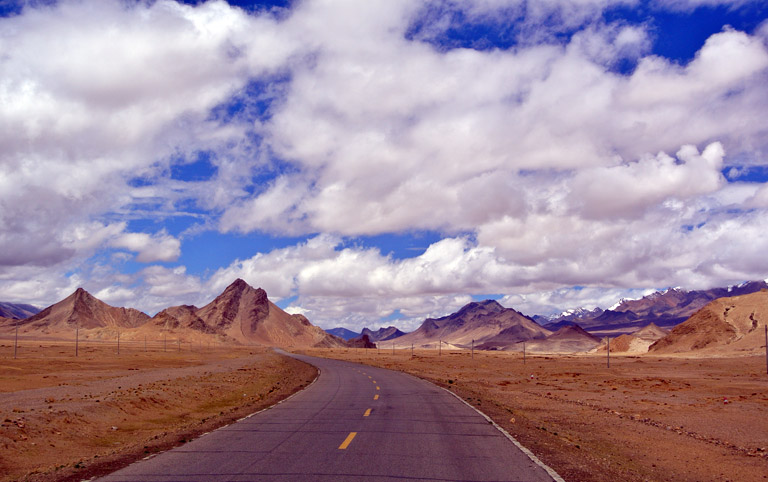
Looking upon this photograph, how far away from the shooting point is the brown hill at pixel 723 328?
103250 millimetres

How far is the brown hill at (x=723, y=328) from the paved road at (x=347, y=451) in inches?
3787

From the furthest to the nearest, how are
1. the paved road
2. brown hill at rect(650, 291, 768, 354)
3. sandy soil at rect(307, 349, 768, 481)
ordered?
brown hill at rect(650, 291, 768, 354) → sandy soil at rect(307, 349, 768, 481) → the paved road

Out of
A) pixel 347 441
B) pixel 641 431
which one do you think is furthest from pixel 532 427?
pixel 347 441

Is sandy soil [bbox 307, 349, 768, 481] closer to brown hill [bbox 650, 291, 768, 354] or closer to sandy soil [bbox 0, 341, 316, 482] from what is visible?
sandy soil [bbox 0, 341, 316, 482]

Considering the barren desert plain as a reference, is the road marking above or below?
above

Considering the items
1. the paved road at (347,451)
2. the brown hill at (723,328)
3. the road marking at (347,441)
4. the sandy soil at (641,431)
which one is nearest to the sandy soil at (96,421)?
the paved road at (347,451)

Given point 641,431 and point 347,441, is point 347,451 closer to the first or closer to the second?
point 347,441

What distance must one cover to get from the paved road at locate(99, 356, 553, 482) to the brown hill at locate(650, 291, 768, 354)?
316 feet

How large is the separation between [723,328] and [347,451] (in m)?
123

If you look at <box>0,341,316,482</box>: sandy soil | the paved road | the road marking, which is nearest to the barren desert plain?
<box>0,341,316,482</box>: sandy soil

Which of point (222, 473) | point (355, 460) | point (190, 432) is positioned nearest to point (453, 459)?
point (355, 460)

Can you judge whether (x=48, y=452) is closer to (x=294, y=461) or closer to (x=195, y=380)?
(x=294, y=461)

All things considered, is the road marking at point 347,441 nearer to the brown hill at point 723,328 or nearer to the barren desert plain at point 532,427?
the barren desert plain at point 532,427

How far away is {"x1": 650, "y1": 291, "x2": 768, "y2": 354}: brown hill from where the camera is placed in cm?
10325
